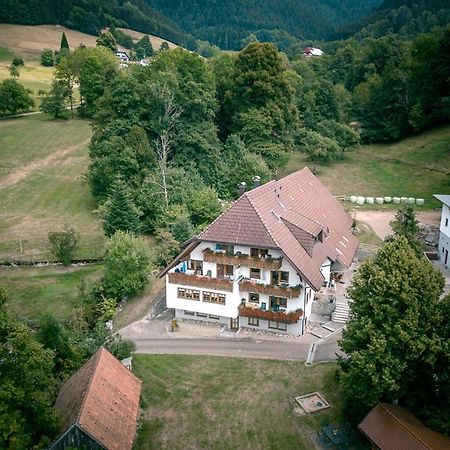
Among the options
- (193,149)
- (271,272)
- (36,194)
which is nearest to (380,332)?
(271,272)

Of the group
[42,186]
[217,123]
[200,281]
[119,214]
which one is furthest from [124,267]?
[217,123]

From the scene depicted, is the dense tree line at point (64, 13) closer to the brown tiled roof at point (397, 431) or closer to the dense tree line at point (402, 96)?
the dense tree line at point (402, 96)

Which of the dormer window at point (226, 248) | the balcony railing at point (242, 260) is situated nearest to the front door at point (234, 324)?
the balcony railing at point (242, 260)

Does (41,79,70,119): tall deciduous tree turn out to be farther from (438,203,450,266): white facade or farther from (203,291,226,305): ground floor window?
(438,203,450,266): white facade

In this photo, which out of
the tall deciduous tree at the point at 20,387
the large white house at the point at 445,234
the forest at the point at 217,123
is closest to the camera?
the tall deciduous tree at the point at 20,387

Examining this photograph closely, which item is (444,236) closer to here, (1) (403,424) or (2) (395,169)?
(2) (395,169)

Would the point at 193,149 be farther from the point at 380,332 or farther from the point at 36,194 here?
the point at 380,332
